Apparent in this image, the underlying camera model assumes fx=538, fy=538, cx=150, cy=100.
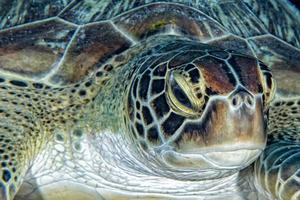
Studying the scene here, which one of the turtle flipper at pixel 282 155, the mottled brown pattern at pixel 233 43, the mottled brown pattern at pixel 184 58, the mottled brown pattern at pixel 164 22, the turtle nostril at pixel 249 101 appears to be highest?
the mottled brown pattern at pixel 164 22

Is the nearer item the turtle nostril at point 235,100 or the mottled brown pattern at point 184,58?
the turtle nostril at point 235,100

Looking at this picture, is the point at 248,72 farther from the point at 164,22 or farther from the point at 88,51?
the point at 88,51

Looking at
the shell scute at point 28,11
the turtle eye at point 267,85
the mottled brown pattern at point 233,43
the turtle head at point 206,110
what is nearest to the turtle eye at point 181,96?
the turtle head at point 206,110

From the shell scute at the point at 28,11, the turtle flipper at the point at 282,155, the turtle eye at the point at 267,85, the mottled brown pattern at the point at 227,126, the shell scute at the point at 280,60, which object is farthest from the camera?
the shell scute at the point at 280,60

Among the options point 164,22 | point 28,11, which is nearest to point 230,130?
point 164,22

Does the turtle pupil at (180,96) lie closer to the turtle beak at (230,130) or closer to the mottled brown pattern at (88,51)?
the turtle beak at (230,130)

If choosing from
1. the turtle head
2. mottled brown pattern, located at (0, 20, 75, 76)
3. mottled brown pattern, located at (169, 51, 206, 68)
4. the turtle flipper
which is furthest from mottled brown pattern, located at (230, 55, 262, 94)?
mottled brown pattern, located at (0, 20, 75, 76)
